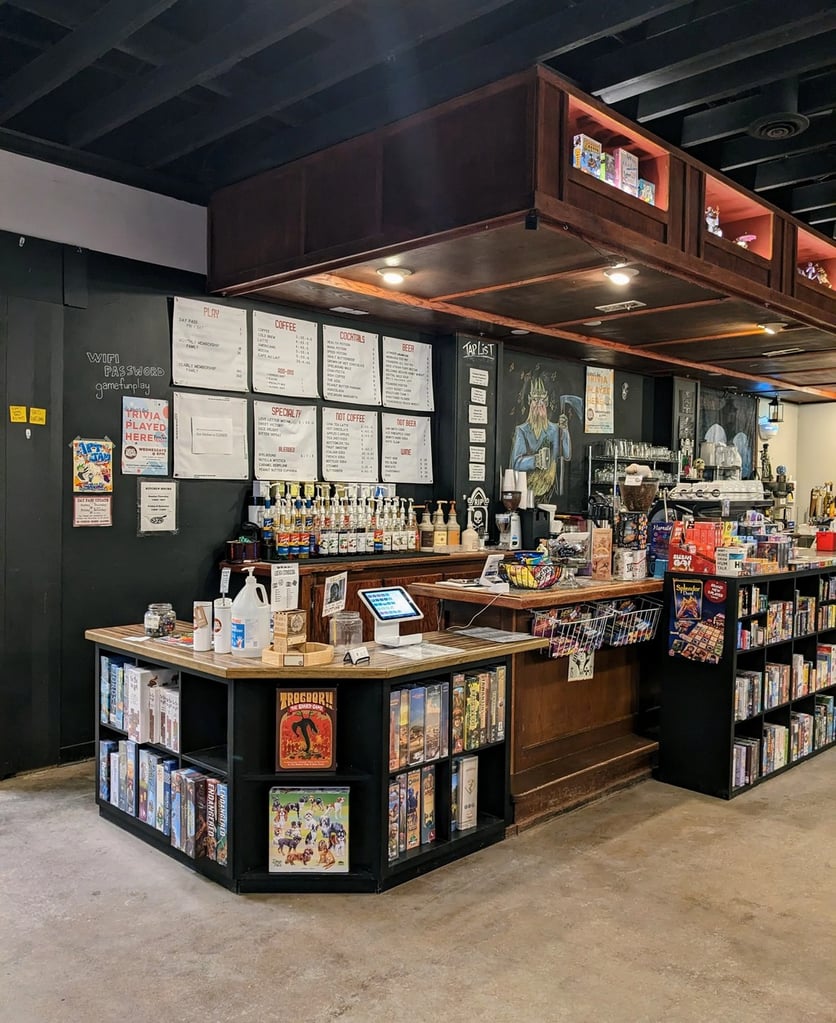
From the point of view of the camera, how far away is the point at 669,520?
5.42 metres

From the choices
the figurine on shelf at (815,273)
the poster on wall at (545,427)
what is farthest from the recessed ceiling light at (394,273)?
the figurine on shelf at (815,273)

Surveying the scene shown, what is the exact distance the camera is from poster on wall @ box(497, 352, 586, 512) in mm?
7449

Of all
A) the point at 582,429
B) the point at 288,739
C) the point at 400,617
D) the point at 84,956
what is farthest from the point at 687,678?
the point at 582,429

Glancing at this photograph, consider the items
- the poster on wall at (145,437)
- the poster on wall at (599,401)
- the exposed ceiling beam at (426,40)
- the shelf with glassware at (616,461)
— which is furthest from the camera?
the poster on wall at (599,401)

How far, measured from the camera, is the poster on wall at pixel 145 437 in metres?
5.16

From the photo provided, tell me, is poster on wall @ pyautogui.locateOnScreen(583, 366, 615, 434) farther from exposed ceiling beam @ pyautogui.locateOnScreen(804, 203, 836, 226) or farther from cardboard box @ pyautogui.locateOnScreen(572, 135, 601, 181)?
cardboard box @ pyautogui.locateOnScreen(572, 135, 601, 181)

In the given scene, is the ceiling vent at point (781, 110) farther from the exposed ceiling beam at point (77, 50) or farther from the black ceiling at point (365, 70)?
the exposed ceiling beam at point (77, 50)

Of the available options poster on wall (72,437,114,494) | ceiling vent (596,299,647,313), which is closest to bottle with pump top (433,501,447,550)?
ceiling vent (596,299,647,313)

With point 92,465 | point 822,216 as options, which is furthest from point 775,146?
point 92,465

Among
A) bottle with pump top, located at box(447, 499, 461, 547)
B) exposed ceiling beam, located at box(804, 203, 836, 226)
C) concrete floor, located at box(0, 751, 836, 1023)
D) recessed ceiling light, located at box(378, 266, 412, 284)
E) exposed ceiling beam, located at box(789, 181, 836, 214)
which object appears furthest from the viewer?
bottle with pump top, located at box(447, 499, 461, 547)

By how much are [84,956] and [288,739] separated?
0.99 m

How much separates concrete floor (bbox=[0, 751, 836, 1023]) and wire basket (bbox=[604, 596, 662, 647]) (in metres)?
0.96

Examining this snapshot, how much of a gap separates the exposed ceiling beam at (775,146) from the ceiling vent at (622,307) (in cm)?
91

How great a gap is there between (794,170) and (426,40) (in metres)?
2.53
